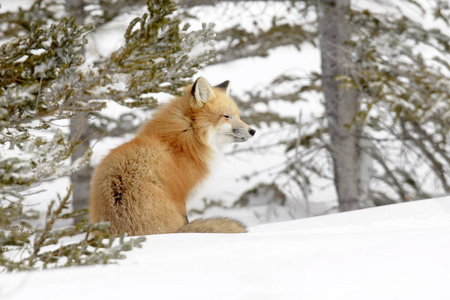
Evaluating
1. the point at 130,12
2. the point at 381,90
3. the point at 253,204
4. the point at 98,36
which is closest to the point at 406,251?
the point at 381,90

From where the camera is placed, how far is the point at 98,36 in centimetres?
979

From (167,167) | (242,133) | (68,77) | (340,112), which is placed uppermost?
(340,112)

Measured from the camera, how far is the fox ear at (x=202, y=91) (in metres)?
4.95

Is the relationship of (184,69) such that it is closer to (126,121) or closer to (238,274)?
(238,274)

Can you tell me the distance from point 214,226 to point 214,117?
1319mm

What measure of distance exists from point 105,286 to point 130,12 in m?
7.23

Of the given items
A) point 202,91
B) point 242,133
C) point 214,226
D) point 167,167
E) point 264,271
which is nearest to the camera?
point 264,271

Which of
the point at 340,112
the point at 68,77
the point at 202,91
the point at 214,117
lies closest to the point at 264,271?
the point at 68,77

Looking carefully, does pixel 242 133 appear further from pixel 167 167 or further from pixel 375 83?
pixel 375 83

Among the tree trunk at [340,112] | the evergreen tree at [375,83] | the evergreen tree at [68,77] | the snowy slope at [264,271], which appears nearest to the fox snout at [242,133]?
the evergreen tree at [68,77]

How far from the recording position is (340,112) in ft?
29.6

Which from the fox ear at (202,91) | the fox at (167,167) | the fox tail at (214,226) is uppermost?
the fox ear at (202,91)

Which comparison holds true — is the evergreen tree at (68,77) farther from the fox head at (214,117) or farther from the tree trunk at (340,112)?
the tree trunk at (340,112)

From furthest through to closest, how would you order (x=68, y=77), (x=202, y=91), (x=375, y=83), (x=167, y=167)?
(x=375, y=83)
(x=202, y=91)
(x=167, y=167)
(x=68, y=77)
